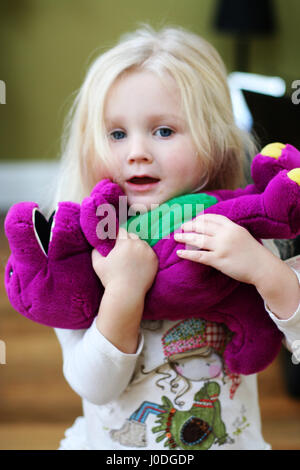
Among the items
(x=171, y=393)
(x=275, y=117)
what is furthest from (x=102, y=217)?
(x=275, y=117)

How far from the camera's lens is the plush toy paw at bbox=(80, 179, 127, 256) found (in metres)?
0.66

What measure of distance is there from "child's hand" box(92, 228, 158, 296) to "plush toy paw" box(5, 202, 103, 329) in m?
0.02

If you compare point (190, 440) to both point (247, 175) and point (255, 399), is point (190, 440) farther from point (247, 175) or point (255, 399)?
point (247, 175)

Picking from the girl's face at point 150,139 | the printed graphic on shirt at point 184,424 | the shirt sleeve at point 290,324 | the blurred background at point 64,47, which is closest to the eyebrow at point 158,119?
the girl's face at point 150,139

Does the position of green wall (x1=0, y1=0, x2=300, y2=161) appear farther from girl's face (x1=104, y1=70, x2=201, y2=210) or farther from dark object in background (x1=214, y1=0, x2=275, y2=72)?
girl's face (x1=104, y1=70, x2=201, y2=210)

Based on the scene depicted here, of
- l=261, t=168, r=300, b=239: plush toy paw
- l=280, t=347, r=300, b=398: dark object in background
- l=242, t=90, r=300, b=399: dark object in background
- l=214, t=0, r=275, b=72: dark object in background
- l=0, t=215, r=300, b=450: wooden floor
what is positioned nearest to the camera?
l=261, t=168, r=300, b=239: plush toy paw

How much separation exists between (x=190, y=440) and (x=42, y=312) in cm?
26

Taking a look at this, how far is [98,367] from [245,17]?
9.90 feet

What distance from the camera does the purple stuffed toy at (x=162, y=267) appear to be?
2.15 ft

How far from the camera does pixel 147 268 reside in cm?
68

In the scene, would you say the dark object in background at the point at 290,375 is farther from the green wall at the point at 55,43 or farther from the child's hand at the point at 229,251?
the green wall at the point at 55,43

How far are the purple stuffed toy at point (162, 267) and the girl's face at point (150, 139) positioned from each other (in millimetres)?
33

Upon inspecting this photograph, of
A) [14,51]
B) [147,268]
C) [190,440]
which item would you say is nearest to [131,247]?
[147,268]

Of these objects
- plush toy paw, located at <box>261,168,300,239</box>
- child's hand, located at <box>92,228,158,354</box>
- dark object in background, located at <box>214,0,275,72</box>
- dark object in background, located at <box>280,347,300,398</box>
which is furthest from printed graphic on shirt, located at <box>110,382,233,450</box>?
dark object in background, located at <box>214,0,275,72</box>
